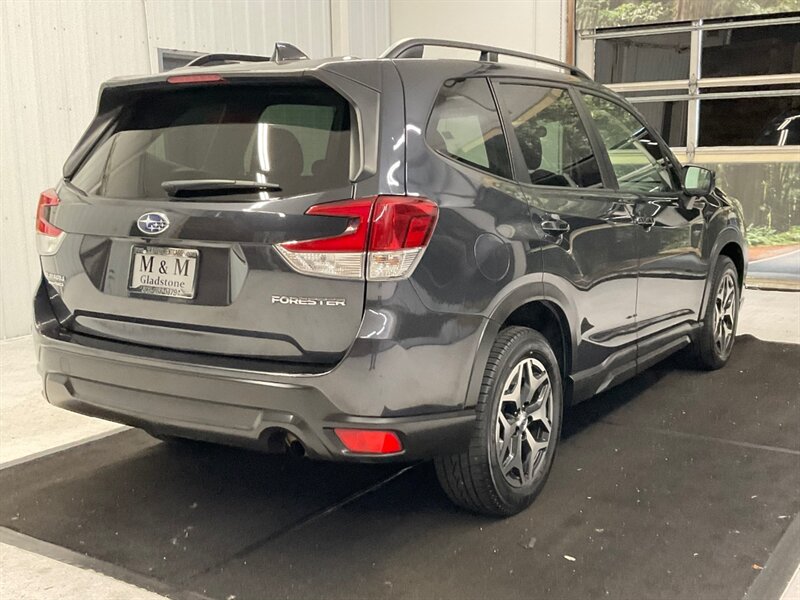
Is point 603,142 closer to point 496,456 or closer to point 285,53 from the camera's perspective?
point 285,53

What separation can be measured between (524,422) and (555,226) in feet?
2.45

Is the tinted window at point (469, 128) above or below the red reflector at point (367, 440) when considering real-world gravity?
above

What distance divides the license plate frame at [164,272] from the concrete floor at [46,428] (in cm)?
93

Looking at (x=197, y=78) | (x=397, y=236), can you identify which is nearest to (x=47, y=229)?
(x=197, y=78)

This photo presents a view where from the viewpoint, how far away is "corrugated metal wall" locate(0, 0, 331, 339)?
614 cm

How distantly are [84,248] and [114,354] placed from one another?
40cm

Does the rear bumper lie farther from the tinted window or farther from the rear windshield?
the tinted window

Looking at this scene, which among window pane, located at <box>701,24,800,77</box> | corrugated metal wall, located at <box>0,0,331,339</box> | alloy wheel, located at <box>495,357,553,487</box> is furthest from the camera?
window pane, located at <box>701,24,800,77</box>

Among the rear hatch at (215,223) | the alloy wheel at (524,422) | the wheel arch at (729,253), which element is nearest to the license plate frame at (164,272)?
the rear hatch at (215,223)

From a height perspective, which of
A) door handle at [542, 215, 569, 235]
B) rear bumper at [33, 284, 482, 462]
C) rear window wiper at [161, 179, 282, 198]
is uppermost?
rear window wiper at [161, 179, 282, 198]

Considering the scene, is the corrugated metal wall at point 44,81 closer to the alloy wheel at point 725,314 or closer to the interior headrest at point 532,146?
the interior headrest at point 532,146

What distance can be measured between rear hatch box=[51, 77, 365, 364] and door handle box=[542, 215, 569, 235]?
0.90 meters

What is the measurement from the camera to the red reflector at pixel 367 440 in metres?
2.41

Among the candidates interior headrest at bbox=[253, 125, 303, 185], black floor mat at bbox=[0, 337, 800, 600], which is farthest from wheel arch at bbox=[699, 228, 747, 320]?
interior headrest at bbox=[253, 125, 303, 185]
